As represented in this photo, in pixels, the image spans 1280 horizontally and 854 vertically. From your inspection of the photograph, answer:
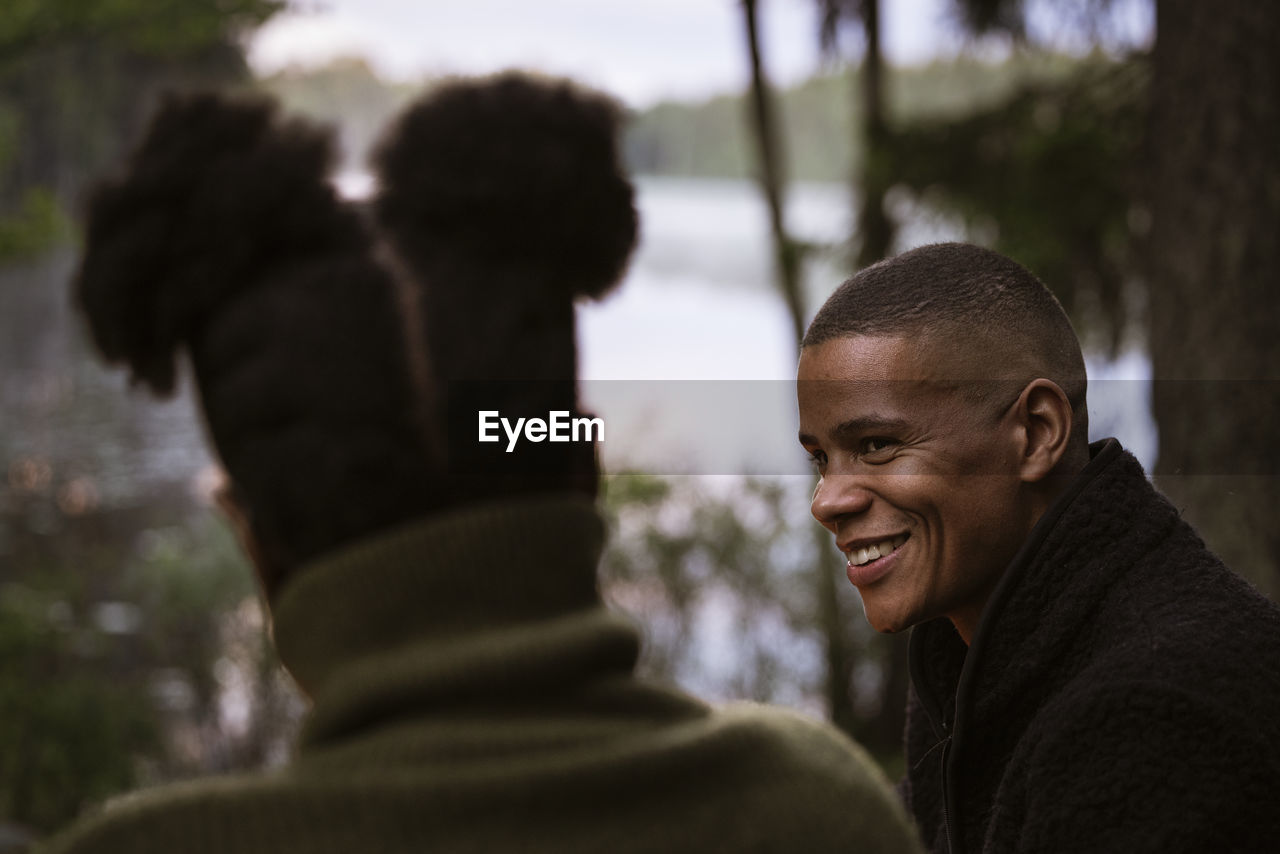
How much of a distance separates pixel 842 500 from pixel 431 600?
106cm

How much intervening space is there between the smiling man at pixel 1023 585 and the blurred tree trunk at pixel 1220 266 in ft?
11.8

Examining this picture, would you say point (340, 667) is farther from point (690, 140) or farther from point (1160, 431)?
point (690, 140)

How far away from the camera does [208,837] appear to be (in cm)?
98

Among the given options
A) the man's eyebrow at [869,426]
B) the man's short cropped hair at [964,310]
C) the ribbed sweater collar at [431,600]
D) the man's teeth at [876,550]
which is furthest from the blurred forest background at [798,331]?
the ribbed sweater collar at [431,600]

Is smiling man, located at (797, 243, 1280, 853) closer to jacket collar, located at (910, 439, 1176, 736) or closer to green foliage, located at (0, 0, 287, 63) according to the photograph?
jacket collar, located at (910, 439, 1176, 736)

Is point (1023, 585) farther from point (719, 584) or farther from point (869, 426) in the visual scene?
point (719, 584)

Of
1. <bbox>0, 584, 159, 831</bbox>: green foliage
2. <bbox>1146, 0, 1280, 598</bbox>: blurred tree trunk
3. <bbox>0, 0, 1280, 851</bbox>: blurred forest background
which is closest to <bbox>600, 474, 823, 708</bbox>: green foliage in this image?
<bbox>0, 0, 1280, 851</bbox>: blurred forest background

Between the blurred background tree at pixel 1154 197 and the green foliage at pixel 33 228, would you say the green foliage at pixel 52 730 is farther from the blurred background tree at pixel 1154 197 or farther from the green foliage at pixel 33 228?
the blurred background tree at pixel 1154 197

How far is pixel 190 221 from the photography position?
1.10m

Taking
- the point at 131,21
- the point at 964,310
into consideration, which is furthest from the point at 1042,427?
the point at 131,21

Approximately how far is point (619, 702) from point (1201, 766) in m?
0.83

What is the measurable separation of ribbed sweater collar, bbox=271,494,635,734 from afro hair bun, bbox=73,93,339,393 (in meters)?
0.26

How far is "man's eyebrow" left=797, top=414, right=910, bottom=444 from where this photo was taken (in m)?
1.92

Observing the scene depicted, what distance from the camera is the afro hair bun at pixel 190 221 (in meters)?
1.10
